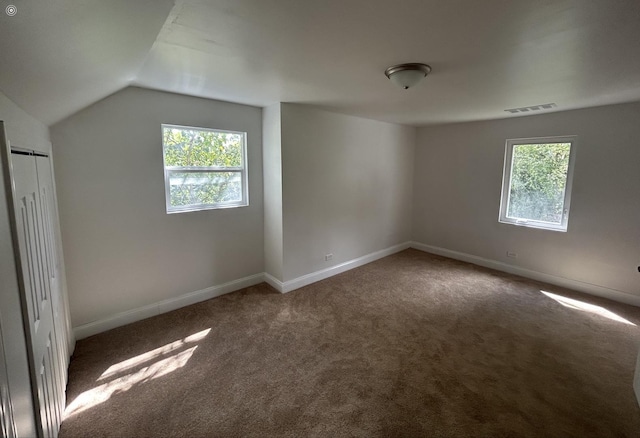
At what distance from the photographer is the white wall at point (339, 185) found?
11.7 ft

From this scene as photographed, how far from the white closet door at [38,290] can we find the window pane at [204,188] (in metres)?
1.45

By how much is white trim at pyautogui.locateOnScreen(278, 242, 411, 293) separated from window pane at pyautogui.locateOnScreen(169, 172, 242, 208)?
1315mm

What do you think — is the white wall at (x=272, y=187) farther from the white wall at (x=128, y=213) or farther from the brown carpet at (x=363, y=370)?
the brown carpet at (x=363, y=370)

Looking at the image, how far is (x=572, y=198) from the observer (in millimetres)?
3715

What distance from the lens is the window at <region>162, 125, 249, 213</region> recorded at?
304cm

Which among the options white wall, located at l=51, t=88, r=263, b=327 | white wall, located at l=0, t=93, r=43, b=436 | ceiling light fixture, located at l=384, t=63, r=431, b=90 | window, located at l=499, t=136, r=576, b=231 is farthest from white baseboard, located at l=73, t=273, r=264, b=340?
window, located at l=499, t=136, r=576, b=231

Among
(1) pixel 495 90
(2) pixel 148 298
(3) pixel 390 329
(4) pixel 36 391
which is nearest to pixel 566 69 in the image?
(1) pixel 495 90

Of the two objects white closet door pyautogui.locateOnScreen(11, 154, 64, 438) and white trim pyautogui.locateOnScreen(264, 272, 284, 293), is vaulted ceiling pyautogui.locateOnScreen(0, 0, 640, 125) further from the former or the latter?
white trim pyautogui.locateOnScreen(264, 272, 284, 293)

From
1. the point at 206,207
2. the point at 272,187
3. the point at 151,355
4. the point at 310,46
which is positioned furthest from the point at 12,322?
the point at 272,187

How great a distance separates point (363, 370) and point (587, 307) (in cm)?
304

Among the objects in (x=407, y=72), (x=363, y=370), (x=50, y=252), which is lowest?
(x=363, y=370)

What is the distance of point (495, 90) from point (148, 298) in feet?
13.7

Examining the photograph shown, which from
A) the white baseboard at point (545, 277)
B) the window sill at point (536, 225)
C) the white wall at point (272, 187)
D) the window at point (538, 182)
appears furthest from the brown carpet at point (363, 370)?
the window at point (538, 182)

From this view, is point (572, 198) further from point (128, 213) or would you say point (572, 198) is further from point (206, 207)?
point (128, 213)
